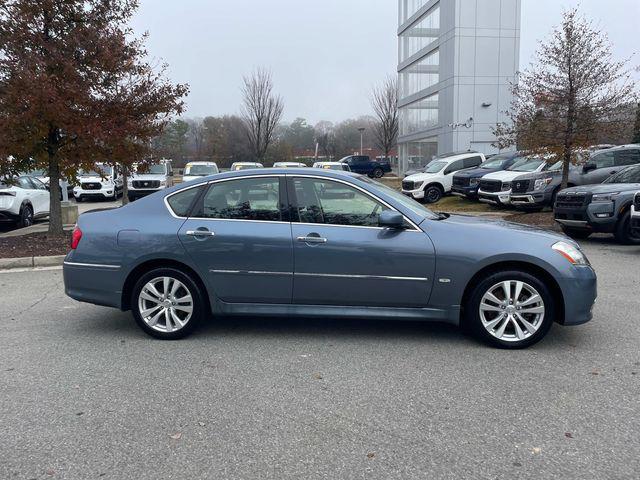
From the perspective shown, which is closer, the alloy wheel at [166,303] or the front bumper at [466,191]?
the alloy wheel at [166,303]

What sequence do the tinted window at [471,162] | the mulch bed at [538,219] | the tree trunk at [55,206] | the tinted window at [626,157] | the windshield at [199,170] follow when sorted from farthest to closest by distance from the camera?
1. the tinted window at [471,162]
2. the windshield at [199,170]
3. the tinted window at [626,157]
4. the mulch bed at [538,219]
5. the tree trunk at [55,206]

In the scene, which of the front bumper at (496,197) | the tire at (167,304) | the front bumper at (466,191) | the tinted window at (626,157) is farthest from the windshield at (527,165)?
the tire at (167,304)

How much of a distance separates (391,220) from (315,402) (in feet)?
5.70

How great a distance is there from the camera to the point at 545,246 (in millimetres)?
4770

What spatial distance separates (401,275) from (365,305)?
17.0 inches

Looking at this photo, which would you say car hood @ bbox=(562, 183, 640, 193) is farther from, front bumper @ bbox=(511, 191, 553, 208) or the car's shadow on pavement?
the car's shadow on pavement

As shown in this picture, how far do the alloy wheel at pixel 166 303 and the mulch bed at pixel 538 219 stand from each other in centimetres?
1025

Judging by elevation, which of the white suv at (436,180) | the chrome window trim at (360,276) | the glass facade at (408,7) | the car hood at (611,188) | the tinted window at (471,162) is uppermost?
the glass facade at (408,7)

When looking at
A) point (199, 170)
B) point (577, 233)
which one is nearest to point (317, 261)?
point (577, 233)

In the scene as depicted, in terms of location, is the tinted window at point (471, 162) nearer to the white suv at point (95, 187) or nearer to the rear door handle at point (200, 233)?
the white suv at point (95, 187)

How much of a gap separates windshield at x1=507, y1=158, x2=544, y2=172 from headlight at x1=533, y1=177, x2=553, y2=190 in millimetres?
1110

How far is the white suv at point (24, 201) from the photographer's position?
43.7 feet

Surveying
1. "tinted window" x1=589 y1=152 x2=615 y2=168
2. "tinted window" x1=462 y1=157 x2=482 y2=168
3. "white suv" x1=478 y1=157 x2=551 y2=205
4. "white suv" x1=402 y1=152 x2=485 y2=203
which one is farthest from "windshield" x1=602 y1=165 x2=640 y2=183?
"tinted window" x1=462 y1=157 x2=482 y2=168

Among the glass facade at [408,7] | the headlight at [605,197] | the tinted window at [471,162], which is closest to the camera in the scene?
the headlight at [605,197]
